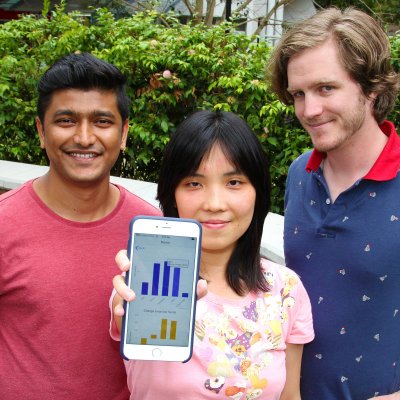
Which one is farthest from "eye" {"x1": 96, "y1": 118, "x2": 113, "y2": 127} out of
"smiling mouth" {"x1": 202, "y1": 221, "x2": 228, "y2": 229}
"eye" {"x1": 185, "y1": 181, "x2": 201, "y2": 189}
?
"smiling mouth" {"x1": 202, "y1": 221, "x2": 228, "y2": 229}

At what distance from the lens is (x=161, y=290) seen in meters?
1.83

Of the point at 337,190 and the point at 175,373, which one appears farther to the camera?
the point at 337,190

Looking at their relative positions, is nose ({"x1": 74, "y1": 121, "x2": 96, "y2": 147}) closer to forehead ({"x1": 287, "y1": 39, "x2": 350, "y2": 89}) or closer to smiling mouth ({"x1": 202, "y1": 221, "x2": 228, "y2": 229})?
smiling mouth ({"x1": 202, "y1": 221, "x2": 228, "y2": 229})

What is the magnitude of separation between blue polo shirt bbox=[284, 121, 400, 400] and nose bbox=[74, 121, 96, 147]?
3.01 feet

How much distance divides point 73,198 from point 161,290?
2.22ft

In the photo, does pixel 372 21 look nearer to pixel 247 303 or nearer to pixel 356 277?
pixel 356 277

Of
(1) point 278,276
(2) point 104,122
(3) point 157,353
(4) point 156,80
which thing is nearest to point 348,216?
(1) point 278,276

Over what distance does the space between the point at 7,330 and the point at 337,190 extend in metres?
1.33

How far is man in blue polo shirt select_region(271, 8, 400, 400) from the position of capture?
2189 millimetres

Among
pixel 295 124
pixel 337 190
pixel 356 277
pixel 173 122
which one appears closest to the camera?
pixel 356 277

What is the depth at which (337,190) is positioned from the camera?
236cm

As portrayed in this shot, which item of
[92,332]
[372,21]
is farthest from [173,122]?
→ [92,332]

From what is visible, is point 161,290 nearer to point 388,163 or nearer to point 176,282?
point 176,282

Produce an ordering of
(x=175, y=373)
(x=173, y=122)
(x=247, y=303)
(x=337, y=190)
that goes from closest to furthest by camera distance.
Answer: (x=175, y=373)
(x=247, y=303)
(x=337, y=190)
(x=173, y=122)
